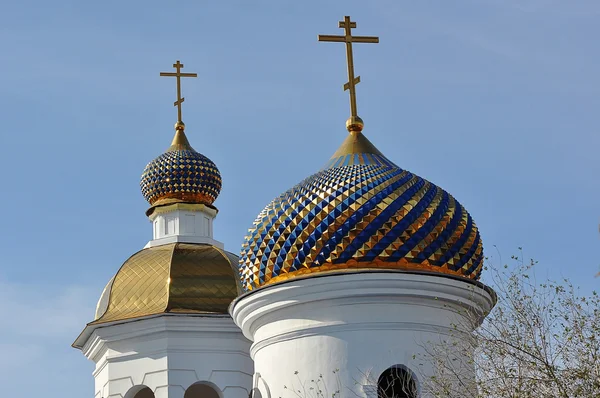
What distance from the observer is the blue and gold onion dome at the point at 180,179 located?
19.0 metres

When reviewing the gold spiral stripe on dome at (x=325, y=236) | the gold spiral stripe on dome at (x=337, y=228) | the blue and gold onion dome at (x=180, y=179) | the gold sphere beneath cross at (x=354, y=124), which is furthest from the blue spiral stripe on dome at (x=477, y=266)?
the blue and gold onion dome at (x=180, y=179)

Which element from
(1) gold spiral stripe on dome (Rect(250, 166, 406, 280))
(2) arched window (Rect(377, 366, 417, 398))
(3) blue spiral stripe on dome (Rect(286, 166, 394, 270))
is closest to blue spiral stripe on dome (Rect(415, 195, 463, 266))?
(1) gold spiral stripe on dome (Rect(250, 166, 406, 280))

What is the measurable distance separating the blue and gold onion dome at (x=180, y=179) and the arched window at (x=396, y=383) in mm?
6171

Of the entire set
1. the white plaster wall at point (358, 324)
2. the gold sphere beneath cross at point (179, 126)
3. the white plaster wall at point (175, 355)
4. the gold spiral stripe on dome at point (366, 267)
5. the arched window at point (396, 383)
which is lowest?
the arched window at point (396, 383)

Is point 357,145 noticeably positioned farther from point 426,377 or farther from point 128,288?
point 128,288

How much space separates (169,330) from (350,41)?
4228 millimetres

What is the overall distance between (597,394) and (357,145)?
16.5ft

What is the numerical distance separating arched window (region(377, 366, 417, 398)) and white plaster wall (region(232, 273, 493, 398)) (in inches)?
4.9

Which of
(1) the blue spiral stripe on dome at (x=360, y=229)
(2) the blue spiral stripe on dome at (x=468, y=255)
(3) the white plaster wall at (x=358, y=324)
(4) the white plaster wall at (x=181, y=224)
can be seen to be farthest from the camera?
(4) the white plaster wall at (x=181, y=224)

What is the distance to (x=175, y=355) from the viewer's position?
17.0 meters

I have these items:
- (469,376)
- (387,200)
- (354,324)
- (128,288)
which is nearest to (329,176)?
(387,200)

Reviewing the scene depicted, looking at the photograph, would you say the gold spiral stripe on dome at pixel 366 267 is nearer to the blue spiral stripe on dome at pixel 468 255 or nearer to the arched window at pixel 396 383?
the blue spiral stripe on dome at pixel 468 255

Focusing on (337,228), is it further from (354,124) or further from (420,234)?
(354,124)

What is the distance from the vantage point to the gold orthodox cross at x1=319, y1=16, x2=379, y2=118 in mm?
15242
